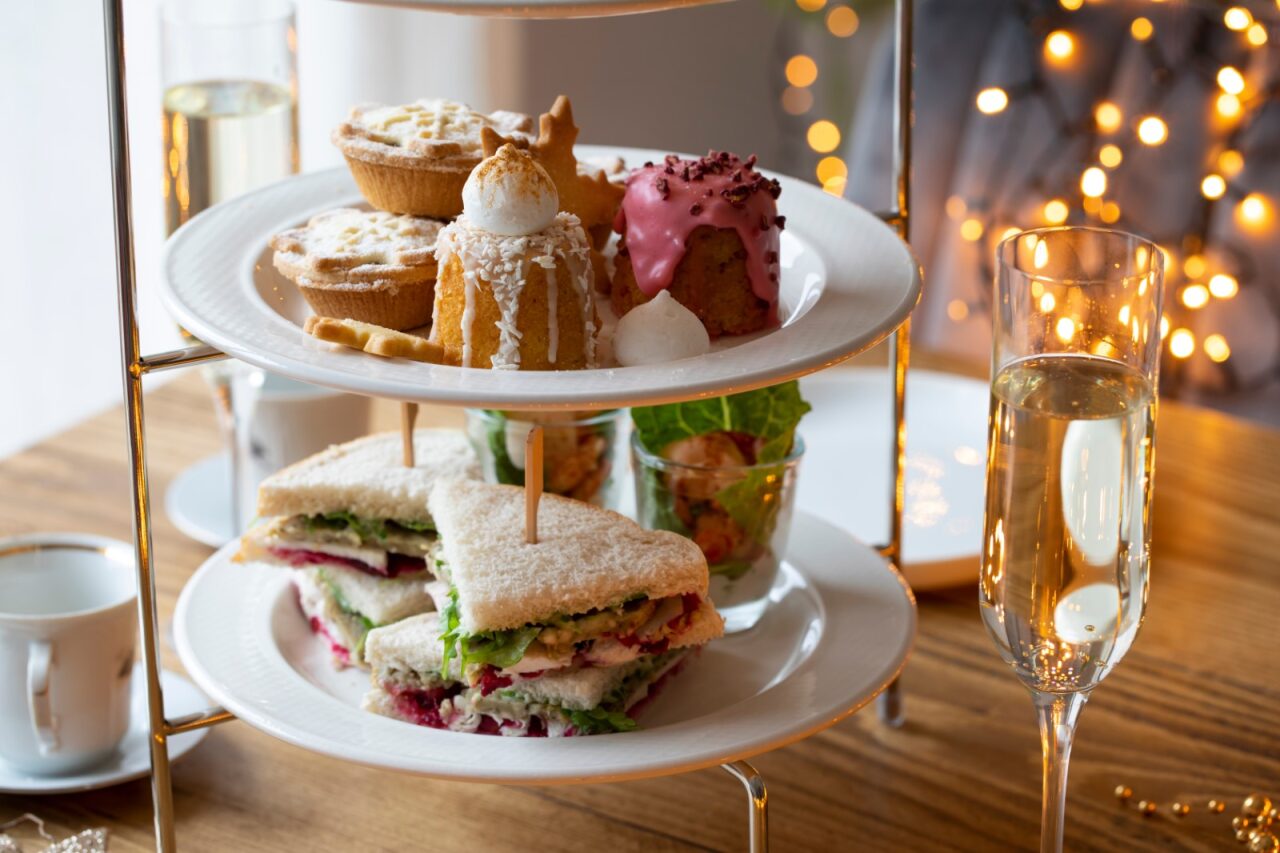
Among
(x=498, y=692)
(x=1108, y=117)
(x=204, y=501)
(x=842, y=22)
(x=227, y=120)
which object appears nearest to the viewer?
(x=498, y=692)

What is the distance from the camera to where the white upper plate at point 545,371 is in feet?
2.95

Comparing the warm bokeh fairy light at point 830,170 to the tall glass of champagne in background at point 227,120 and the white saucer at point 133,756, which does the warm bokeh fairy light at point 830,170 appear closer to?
the tall glass of champagne in background at point 227,120

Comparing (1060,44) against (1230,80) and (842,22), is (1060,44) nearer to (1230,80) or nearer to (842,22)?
(1230,80)

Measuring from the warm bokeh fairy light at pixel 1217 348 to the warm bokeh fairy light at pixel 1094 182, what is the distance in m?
0.29

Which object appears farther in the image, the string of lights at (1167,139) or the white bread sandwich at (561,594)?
the string of lights at (1167,139)

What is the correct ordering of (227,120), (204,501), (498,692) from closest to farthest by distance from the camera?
(498,692) → (227,120) → (204,501)

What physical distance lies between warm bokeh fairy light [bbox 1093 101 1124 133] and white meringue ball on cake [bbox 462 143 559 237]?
172cm

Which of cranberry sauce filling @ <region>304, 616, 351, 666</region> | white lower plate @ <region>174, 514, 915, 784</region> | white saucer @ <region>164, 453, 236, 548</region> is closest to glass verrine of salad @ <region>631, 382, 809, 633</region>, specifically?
white lower plate @ <region>174, 514, 915, 784</region>

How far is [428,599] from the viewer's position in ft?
4.17

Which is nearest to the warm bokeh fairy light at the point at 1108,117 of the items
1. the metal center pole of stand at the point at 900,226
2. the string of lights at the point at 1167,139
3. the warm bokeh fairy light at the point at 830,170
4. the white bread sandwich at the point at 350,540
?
the string of lights at the point at 1167,139

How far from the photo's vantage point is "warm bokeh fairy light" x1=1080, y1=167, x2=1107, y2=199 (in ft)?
8.18

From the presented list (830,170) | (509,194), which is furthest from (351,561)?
(830,170)

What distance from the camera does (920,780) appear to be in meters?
1.31

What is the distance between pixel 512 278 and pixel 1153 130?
1.70 metres
